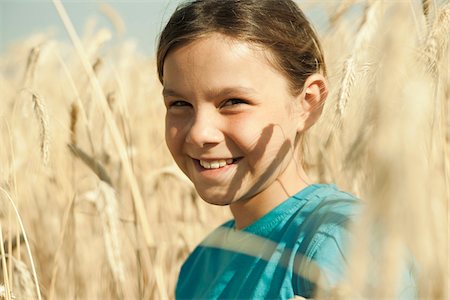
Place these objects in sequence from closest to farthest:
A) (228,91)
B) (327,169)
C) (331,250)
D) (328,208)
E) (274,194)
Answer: (331,250), (328,208), (228,91), (274,194), (327,169)

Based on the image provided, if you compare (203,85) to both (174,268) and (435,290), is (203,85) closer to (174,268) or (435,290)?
(435,290)

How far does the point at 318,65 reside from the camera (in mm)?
1547

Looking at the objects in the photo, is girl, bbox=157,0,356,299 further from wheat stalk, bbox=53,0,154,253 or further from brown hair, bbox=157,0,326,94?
wheat stalk, bbox=53,0,154,253

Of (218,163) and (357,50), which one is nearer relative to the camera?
(357,50)

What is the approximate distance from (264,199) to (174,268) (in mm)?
869

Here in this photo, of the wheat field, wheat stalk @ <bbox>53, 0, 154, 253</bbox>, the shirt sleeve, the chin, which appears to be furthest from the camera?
the chin

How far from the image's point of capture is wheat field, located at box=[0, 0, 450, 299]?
45 cm

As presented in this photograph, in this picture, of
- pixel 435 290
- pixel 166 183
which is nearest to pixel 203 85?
pixel 435 290

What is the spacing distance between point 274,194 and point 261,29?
320 mm

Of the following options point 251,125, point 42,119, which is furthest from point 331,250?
point 42,119

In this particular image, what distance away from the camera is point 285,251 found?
1.30m

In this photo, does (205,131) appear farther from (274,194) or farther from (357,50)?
(357,50)

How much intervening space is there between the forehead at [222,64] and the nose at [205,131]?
0.20ft

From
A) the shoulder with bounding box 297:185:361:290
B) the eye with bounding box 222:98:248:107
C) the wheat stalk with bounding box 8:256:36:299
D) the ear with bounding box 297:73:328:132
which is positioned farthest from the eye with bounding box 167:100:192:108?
the wheat stalk with bounding box 8:256:36:299
